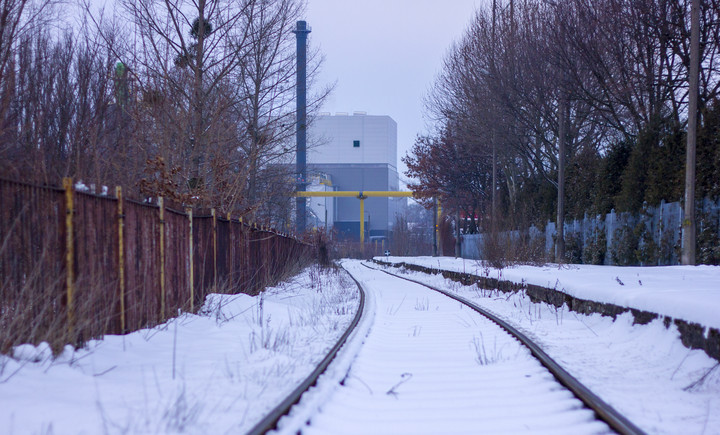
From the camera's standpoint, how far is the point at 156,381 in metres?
5.21

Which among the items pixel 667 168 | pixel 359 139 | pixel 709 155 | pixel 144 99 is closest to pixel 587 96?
pixel 667 168

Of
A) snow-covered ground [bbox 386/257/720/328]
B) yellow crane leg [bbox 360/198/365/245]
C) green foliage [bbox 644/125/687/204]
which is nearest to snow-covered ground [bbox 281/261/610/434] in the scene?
snow-covered ground [bbox 386/257/720/328]

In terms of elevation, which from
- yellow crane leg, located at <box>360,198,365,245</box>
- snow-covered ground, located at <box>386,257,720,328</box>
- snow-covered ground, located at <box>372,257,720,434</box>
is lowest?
snow-covered ground, located at <box>372,257,720,434</box>

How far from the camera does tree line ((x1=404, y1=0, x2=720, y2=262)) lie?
67.8ft

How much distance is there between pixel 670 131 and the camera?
20250 millimetres

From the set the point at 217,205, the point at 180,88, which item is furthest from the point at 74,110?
the point at 217,205

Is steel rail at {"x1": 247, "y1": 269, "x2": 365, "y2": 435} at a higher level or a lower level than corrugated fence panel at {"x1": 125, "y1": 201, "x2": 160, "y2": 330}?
lower

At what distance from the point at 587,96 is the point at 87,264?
2211cm

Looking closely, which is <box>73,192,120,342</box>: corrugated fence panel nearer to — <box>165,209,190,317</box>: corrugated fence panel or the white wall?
<box>165,209,190,317</box>: corrugated fence panel

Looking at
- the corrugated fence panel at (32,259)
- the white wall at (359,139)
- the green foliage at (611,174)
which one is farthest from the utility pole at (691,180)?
the white wall at (359,139)

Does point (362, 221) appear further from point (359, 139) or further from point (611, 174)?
point (611, 174)

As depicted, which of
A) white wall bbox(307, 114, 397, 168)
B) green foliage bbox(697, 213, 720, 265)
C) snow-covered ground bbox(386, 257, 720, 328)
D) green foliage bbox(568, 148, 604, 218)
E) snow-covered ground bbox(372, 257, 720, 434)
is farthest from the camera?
white wall bbox(307, 114, 397, 168)

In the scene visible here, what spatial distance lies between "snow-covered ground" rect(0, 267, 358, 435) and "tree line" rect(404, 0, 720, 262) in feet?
46.8

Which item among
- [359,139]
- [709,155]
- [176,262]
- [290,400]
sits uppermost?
[359,139]
